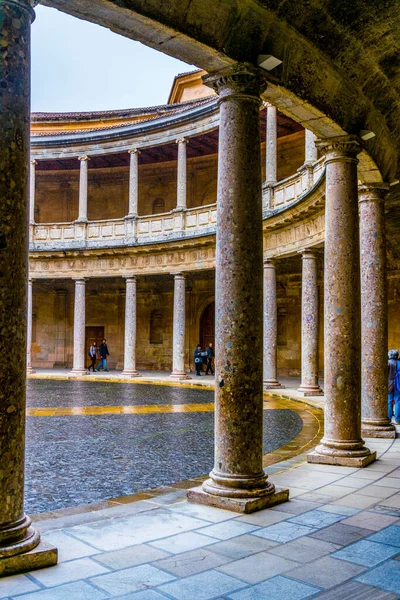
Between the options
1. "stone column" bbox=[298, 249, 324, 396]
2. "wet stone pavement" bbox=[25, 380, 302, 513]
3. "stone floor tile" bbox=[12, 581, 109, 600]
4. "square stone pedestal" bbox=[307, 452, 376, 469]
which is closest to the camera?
"stone floor tile" bbox=[12, 581, 109, 600]

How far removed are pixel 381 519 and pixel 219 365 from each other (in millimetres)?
1776

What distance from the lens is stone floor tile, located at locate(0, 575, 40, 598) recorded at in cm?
324

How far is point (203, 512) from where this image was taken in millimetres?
4965

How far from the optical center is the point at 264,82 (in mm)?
5473

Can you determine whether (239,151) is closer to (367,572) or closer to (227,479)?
(227,479)

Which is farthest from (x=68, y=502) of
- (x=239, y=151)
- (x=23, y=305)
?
(x=239, y=151)

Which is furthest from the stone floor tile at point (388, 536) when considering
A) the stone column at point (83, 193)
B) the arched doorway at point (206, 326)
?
the arched doorway at point (206, 326)

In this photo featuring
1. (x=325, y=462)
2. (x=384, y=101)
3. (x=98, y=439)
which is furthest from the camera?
(x=98, y=439)

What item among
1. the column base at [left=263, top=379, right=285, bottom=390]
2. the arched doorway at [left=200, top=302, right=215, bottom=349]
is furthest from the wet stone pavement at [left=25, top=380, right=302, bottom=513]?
the arched doorway at [left=200, top=302, right=215, bottom=349]

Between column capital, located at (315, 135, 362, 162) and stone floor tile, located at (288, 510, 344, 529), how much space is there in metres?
4.14

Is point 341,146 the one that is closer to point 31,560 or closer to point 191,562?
point 191,562

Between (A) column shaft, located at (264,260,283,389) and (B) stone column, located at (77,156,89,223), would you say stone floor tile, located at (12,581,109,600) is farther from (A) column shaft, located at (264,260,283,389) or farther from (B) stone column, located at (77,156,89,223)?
(B) stone column, located at (77,156,89,223)

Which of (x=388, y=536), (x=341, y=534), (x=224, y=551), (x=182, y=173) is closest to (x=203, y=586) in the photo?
(x=224, y=551)

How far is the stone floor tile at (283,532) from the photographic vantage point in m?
4.31
